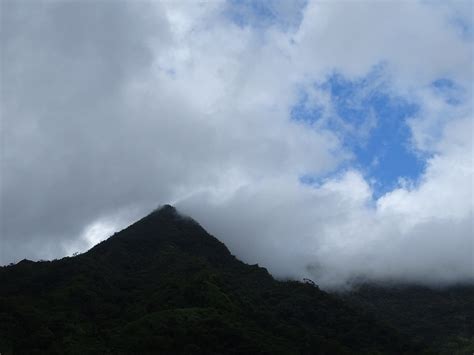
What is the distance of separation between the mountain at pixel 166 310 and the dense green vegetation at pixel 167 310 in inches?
9.4

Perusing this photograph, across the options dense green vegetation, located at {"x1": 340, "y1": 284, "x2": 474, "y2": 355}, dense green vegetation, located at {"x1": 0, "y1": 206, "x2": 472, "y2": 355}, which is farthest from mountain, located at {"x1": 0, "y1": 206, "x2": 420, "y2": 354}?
dense green vegetation, located at {"x1": 340, "y1": 284, "x2": 474, "y2": 355}

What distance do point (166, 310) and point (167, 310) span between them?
1.90 ft

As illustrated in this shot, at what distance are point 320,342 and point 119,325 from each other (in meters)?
42.4

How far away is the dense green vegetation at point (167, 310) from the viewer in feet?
345

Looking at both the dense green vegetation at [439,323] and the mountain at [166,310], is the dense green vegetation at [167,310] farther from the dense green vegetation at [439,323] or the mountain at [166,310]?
the dense green vegetation at [439,323]

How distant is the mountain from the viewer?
105 meters

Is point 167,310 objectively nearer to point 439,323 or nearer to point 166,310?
point 166,310

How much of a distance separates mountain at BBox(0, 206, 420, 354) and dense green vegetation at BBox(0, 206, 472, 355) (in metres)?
0.24

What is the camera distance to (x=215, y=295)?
13188 centimetres

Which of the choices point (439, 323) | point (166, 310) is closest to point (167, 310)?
point (166, 310)

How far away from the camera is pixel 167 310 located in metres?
119

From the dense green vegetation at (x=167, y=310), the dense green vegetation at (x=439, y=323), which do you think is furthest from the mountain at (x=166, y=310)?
the dense green vegetation at (x=439, y=323)

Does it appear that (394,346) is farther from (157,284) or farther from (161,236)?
(161,236)

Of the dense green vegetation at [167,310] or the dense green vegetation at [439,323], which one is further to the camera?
the dense green vegetation at [439,323]
